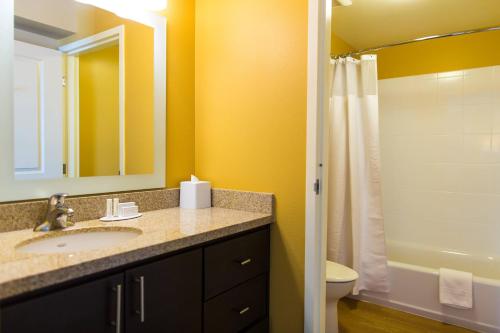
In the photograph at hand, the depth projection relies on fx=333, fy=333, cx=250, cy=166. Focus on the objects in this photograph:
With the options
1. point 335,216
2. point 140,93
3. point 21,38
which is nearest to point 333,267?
point 335,216

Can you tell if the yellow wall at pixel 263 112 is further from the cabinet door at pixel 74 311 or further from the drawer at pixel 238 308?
the cabinet door at pixel 74 311

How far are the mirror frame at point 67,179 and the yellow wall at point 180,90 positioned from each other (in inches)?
1.7

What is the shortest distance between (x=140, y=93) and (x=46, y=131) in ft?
1.66

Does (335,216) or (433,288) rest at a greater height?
(335,216)

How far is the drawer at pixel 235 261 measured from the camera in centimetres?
130

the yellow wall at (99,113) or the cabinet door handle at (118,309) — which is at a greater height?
the yellow wall at (99,113)

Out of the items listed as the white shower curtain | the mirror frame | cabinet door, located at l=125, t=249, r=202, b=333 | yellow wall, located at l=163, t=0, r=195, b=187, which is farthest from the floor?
the mirror frame

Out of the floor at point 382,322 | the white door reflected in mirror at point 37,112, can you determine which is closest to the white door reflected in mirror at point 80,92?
the white door reflected in mirror at point 37,112

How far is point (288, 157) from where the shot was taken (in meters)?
1.60

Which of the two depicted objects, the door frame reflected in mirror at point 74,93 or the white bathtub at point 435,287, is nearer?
the door frame reflected in mirror at point 74,93

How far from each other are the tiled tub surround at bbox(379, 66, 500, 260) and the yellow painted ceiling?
389mm

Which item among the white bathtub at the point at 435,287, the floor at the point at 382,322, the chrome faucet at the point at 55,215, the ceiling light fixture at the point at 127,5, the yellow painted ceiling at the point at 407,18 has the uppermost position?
the yellow painted ceiling at the point at 407,18

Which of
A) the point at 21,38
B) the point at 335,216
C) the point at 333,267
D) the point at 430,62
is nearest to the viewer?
the point at 21,38

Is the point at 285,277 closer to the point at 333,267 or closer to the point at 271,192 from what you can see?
the point at 271,192
